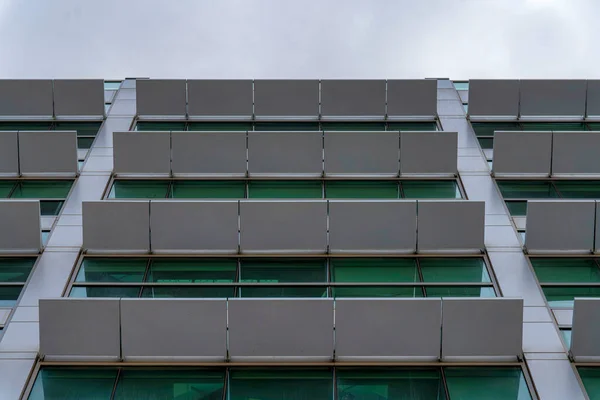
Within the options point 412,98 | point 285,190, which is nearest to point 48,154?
point 285,190

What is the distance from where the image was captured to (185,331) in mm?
17188

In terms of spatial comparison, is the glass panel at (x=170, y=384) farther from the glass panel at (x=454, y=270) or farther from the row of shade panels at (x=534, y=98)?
the row of shade panels at (x=534, y=98)

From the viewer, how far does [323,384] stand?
16.8 metres

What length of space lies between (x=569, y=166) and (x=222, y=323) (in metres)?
10.5

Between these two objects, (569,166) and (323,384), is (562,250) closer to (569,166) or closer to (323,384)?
(569,166)

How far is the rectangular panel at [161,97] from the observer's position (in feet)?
87.7

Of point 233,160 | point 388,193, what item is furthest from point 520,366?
point 233,160

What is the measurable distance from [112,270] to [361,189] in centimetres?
650

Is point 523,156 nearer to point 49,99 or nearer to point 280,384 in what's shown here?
point 280,384

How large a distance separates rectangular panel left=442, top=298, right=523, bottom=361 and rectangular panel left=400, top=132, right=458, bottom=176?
6.58 metres

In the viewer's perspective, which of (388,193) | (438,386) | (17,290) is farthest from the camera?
Answer: (388,193)

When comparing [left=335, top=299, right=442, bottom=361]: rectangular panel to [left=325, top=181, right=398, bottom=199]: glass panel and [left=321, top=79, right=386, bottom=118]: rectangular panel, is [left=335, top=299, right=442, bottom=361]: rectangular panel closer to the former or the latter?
[left=325, top=181, right=398, bottom=199]: glass panel

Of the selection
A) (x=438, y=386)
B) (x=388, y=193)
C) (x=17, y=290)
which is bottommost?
(x=438, y=386)

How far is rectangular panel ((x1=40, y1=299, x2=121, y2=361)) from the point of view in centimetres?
1708
